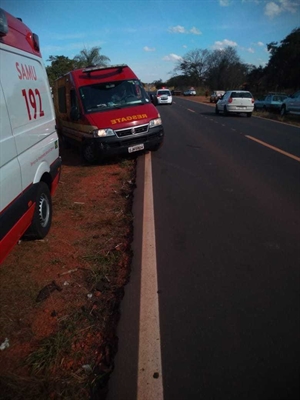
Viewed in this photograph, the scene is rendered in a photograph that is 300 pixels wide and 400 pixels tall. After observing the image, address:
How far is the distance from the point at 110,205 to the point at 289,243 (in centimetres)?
287

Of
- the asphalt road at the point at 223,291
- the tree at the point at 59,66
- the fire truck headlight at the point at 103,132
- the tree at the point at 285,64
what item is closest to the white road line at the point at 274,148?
the asphalt road at the point at 223,291

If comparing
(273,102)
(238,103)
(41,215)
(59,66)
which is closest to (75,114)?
(41,215)

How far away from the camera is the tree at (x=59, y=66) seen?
34.2 meters

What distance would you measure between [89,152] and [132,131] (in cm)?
129

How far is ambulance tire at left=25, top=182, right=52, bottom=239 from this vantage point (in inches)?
154

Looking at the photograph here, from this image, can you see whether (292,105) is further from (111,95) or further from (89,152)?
(89,152)

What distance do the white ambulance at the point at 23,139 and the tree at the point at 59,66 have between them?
31473mm

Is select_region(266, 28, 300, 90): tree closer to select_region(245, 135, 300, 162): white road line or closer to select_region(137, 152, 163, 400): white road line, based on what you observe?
select_region(245, 135, 300, 162): white road line

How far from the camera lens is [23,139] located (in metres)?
3.39

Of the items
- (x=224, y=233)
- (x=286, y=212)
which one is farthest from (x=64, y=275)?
(x=286, y=212)

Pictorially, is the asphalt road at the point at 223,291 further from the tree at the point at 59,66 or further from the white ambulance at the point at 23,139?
the tree at the point at 59,66

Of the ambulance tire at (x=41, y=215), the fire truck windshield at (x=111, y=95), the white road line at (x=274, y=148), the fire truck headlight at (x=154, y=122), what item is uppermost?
the fire truck windshield at (x=111, y=95)

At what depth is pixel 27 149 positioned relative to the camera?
354 centimetres

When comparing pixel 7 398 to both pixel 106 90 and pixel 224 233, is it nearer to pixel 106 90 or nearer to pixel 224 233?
pixel 224 233
